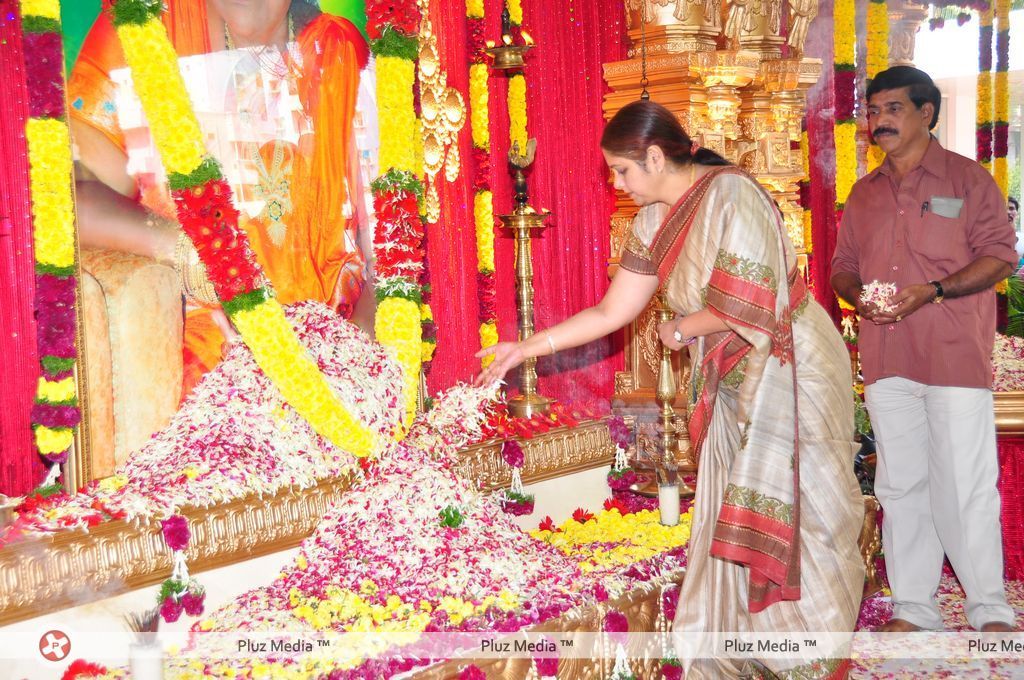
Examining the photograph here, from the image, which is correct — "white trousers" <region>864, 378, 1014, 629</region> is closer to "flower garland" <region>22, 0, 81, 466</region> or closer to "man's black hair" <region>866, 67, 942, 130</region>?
"man's black hair" <region>866, 67, 942, 130</region>

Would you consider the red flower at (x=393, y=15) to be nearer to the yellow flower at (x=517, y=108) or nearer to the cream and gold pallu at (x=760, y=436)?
the yellow flower at (x=517, y=108)

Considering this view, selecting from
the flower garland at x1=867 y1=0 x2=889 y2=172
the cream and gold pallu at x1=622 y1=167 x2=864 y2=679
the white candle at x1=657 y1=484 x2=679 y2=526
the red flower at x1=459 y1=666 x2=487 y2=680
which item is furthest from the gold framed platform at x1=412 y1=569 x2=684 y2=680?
the flower garland at x1=867 y1=0 x2=889 y2=172

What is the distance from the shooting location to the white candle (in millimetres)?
3949

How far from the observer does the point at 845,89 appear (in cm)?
824

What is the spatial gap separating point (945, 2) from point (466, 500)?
310 inches

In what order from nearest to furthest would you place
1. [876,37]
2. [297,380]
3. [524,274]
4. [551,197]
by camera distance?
[297,380]
[524,274]
[551,197]
[876,37]

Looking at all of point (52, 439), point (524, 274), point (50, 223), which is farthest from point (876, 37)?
point (52, 439)

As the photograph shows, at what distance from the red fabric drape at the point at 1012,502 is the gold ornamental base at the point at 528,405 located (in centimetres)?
213

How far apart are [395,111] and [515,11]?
1810 millimetres

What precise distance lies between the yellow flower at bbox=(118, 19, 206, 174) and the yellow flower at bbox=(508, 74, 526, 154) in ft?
8.65

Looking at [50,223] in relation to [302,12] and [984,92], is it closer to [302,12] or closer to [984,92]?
[302,12]

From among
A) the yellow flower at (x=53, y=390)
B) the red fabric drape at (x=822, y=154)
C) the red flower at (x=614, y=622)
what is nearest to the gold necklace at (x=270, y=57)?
the yellow flower at (x=53, y=390)

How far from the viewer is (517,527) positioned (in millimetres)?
3711

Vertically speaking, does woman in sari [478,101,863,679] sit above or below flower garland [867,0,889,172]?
below
